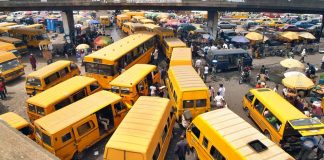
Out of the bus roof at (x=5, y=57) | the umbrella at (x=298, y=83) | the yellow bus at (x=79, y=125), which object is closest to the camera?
the yellow bus at (x=79, y=125)

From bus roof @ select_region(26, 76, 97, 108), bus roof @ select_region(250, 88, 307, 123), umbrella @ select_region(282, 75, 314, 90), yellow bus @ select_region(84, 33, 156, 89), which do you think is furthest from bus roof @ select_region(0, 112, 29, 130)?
umbrella @ select_region(282, 75, 314, 90)

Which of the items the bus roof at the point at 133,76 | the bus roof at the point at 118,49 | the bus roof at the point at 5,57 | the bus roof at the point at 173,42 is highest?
the bus roof at the point at 118,49

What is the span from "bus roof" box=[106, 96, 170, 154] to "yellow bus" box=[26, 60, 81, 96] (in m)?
8.89

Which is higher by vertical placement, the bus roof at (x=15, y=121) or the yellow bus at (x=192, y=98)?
the yellow bus at (x=192, y=98)

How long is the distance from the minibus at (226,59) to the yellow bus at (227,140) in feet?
43.6

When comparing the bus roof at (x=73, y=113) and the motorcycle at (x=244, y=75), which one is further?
the motorcycle at (x=244, y=75)

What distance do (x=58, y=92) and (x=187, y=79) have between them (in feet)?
26.5

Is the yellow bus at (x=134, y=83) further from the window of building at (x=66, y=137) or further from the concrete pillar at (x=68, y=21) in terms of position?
the concrete pillar at (x=68, y=21)

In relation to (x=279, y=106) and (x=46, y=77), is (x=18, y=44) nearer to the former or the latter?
(x=46, y=77)

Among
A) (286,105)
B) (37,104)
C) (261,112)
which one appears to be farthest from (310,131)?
(37,104)

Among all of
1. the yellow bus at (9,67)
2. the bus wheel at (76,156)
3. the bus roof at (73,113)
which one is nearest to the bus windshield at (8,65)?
the yellow bus at (9,67)

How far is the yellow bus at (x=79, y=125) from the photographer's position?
485 inches

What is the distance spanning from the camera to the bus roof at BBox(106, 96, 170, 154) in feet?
34.1

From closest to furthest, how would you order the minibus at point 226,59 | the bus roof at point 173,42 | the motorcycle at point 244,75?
the motorcycle at point 244,75
the minibus at point 226,59
the bus roof at point 173,42
